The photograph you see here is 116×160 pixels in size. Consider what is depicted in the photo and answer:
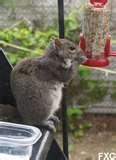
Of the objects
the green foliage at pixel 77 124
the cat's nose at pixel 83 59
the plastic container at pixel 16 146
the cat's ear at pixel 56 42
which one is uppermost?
the cat's ear at pixel 56 42

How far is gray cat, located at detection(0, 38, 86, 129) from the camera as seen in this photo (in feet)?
9.23

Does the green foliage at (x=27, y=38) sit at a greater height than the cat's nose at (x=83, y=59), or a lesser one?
lesser

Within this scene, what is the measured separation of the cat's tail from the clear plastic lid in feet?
1.45

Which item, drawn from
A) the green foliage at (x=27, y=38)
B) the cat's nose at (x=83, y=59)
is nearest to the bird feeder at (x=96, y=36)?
the cat's nose at (x=83, y=59)

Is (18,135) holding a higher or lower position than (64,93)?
higher

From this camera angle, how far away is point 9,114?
9.24ft

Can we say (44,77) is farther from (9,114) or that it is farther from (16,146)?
A: (16,146)

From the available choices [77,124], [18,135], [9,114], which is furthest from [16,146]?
[77,124]

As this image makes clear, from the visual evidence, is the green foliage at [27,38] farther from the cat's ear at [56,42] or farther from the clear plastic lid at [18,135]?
the clear plastic lid at [18,135]

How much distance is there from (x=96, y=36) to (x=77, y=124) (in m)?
1.69

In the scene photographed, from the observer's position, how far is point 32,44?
4141 millimetres

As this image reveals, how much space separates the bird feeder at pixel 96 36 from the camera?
287 centimetres

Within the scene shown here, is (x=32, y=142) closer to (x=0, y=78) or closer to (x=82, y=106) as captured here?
(x=0, y=78)

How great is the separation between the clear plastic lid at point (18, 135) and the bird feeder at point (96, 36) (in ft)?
2.17
